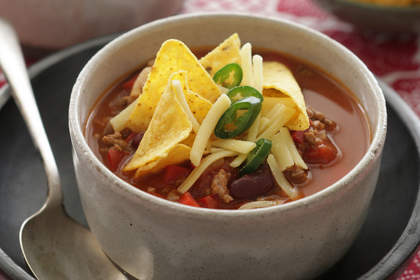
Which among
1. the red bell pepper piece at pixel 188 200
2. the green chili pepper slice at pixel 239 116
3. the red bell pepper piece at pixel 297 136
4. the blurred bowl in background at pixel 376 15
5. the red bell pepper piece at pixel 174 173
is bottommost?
the blurred bowl in background at pixel 376 15

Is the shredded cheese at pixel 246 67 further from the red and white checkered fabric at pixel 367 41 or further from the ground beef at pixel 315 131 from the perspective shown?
the red and white checkered fabric at pixel 367 41

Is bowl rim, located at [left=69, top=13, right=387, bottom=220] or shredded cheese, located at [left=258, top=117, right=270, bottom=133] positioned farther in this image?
shredded cheese, located at [left=258, top=117, right=270, bottom=133]

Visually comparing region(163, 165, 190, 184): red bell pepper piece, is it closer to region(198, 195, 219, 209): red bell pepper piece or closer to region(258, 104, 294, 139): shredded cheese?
region(198, 195, 219, 209): red bell pepper piece

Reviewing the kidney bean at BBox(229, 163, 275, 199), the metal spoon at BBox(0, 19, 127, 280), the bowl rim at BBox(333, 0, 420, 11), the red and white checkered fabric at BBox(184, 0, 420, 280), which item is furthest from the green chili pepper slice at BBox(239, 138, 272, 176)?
the bowl rim at BBox(333, 0, 420, 11)

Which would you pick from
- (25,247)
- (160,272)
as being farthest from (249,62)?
(25,247)

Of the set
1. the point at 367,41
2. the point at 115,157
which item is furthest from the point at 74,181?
the point at 367,41

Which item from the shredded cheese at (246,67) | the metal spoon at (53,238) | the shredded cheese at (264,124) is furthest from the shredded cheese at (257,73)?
the metal spoon at (53,238)

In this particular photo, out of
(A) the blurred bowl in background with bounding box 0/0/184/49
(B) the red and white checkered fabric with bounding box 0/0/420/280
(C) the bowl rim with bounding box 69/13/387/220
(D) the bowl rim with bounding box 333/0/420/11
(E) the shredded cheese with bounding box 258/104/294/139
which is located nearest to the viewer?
(C) the bowl rim with bounding box 69/13/387/220
